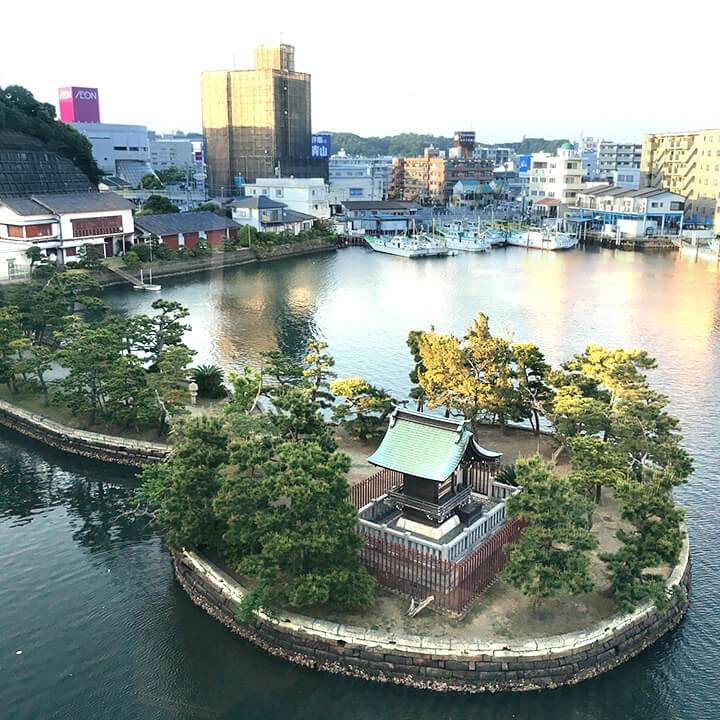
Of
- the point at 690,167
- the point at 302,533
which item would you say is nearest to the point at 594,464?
the point at 302,533

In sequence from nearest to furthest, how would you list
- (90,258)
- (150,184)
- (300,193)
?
(90,258), (300,193), (150,184)

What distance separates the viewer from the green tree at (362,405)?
23.7 m

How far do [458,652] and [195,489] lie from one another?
746 centimetres

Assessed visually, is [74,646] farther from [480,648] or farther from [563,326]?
[563,326]

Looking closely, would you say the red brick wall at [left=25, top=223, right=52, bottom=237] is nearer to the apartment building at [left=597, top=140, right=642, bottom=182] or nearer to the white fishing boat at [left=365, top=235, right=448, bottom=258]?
the white fishing boat at [left=365, top=235, right=448, bottom=258]

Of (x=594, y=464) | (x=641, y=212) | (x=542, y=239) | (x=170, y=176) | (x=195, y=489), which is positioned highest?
(x=170, y=176)

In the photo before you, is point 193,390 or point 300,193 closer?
point 193,390

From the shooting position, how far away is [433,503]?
17.0 meters

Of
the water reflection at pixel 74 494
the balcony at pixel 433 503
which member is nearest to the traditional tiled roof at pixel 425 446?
the balcony at pixel 433 503

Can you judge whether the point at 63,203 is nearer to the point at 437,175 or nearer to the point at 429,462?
the point at 429,462

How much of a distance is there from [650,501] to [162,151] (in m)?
154

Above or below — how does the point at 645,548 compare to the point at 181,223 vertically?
below

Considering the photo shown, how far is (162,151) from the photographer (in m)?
153

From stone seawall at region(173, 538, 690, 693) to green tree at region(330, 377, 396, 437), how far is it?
29.8 ft
